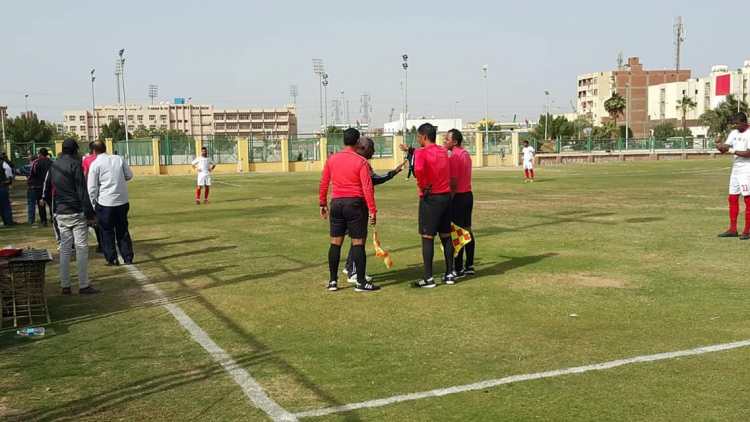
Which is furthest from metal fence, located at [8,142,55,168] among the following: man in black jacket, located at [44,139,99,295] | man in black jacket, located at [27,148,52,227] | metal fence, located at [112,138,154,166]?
man in black jacket, located at [44,139,99,295]

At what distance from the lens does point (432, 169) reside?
8.59 metres

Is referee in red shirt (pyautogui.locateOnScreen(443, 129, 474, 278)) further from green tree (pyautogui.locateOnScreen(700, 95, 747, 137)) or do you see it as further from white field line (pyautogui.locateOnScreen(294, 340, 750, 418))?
green tree (pyautogui.locateOnScreen(700, 95, 747, 137))

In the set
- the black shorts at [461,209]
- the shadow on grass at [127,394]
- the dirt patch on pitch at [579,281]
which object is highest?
the black shorts at [461,209]

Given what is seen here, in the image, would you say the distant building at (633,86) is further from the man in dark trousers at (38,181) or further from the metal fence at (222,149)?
the man in dark trousers at (38,181)

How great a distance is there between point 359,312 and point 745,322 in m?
3.79

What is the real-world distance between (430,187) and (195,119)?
189 metres

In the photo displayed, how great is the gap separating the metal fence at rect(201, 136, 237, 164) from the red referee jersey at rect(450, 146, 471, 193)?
45.8 m

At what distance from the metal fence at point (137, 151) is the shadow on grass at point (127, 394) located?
49242mm

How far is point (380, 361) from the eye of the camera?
18.7 ft

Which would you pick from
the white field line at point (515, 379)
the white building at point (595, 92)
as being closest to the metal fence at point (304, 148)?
the white field line at point (515, 379)

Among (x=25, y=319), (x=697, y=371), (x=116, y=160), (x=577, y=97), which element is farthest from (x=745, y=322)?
(x=577, y=97)

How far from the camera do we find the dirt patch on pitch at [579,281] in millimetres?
8508

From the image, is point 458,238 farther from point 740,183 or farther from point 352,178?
point 740,183

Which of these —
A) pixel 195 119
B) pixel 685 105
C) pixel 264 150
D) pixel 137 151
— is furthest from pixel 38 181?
pixel 195 119
